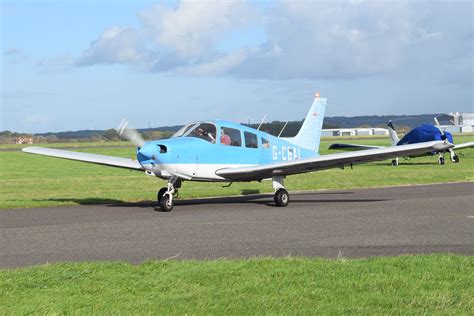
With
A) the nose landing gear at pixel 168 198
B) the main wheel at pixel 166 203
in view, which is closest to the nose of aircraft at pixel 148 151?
the nose landing gear at pixel 168 198

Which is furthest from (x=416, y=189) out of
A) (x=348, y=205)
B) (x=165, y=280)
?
(x=165, y=280)

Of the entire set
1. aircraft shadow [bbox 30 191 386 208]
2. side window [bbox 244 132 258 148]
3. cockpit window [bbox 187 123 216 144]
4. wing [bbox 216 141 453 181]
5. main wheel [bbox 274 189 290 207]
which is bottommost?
aircraft shadow [bbox 30 191 386 208]

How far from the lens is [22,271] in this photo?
8.62 m

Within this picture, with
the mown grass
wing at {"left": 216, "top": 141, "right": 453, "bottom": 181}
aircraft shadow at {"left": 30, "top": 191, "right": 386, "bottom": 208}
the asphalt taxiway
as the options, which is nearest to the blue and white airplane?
wing at {"left": 216, "top": 141, "right": 453, "bottom": 181}

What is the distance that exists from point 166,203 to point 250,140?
3.67 metres

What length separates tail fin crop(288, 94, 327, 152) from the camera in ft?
78.7

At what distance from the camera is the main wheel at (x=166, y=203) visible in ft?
59.8

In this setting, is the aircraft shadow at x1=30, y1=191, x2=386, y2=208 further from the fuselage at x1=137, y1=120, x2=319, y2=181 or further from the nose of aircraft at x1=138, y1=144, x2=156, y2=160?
the nose of aircraft at x1=138, y1=144, x2=156, y2=160

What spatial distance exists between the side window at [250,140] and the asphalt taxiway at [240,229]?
1.80 metres

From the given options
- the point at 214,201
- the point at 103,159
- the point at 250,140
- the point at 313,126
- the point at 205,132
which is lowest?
the point at 214,201

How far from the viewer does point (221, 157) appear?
763 inches

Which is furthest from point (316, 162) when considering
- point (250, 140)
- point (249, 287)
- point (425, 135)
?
point (425, 135)

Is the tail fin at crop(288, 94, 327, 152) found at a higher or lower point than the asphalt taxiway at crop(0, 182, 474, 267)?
higher

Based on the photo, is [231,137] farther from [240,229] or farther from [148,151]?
[240,229]
